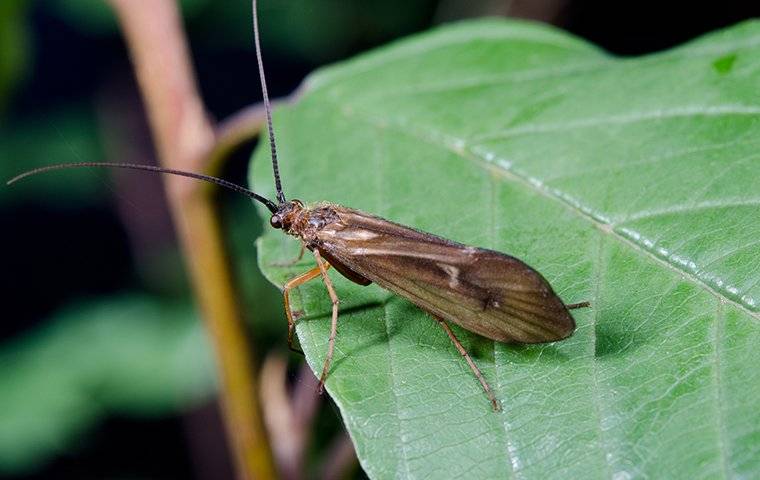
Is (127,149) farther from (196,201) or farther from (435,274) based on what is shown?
(435,274)

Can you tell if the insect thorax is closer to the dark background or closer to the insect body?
Result: the insect body

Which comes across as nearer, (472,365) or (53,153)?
(472,365)

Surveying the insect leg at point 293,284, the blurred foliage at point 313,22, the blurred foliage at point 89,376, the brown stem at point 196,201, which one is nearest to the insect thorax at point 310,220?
the insect leg at point 293,284

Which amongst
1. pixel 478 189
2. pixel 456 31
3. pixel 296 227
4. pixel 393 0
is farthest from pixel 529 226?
pixel 393 0

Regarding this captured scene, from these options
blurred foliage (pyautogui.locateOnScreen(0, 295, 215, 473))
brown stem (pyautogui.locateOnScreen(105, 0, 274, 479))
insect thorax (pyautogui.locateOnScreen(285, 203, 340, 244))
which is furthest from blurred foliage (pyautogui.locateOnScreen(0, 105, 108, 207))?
insect thorax (pyautogui.locateOnScreen(285, 203, 340, 244))

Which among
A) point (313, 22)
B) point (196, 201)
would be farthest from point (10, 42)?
point (313, 22)

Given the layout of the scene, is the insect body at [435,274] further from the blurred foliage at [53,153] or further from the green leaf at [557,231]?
the blurred foliage at [53,153]
